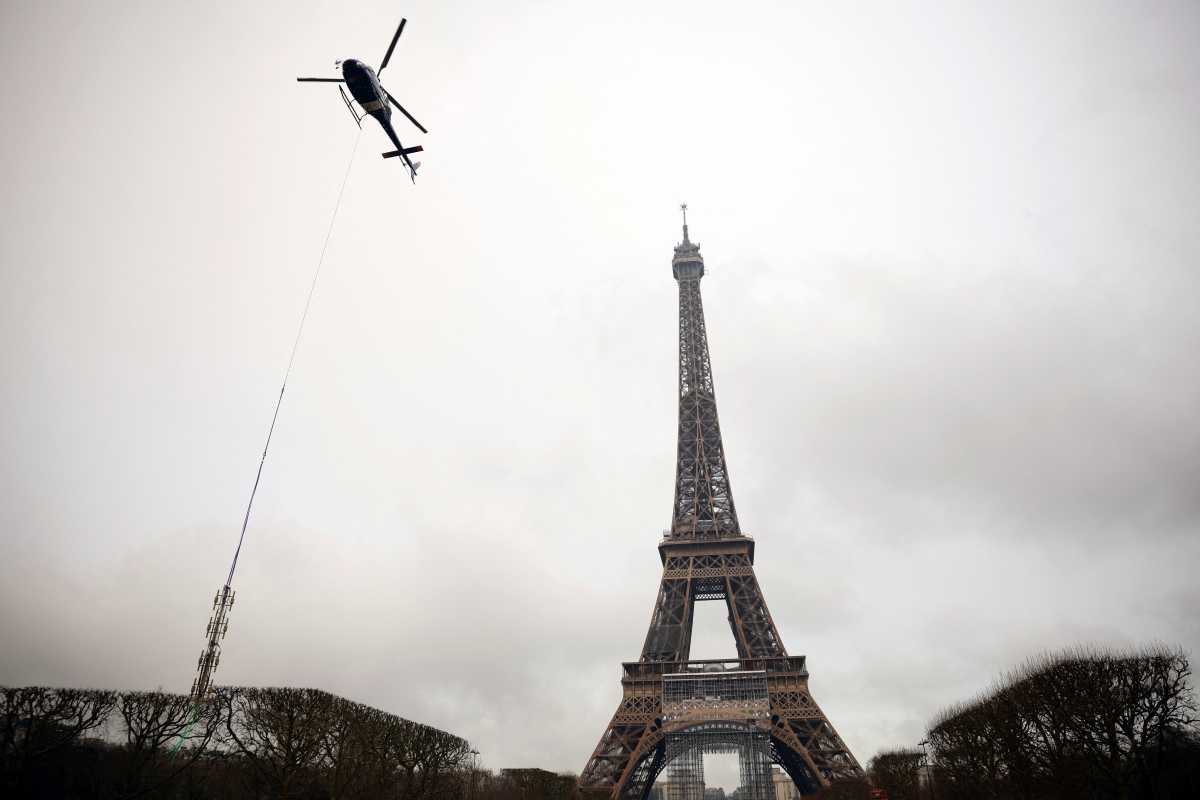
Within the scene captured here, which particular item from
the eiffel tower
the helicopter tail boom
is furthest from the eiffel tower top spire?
the helicopter tail boom

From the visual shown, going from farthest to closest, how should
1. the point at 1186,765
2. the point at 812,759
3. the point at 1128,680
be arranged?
1. the point at 812,759
2. the point at 1186,765
3. the point at 1128,680

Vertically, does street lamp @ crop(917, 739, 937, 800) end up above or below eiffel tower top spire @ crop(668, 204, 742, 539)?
below

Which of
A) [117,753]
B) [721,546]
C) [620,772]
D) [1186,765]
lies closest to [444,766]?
[620,772]

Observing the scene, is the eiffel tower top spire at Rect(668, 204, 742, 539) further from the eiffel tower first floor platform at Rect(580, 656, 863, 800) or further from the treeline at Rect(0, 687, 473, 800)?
the treeline at Rect(0, 687, 473, 800)

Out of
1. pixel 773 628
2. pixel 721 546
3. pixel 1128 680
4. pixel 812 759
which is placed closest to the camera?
pixel 1128 680

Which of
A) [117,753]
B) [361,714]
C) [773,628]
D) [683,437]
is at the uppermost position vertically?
[683,437]

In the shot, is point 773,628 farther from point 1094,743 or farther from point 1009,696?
point 1094,743

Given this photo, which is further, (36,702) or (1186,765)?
(1186,765)
